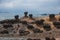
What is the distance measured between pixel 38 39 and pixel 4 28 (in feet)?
42.1

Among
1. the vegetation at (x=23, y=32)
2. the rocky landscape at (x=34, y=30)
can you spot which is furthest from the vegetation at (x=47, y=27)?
the vegetation at (x=23, y=32)

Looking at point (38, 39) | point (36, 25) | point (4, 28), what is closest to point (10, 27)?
point (4, 28)

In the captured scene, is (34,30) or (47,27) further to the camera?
(47,27)

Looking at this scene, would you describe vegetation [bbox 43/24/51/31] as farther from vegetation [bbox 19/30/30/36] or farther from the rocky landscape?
vegetation [bbox 19/30/30/36]

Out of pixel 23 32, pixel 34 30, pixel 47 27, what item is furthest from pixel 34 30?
pixel 47 27

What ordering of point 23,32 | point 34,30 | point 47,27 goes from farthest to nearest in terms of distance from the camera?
point 47,27, point 34,30, point 23,32

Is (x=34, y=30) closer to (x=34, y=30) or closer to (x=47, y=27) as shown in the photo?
(x=34, y=30)

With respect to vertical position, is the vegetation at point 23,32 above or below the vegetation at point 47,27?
below

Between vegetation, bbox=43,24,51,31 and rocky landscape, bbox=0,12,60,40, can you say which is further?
vegetation, bbox=43,24,51,31

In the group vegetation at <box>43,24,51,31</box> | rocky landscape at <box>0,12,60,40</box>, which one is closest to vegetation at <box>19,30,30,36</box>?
rocky landscape at <box>0,12,60,40</box>

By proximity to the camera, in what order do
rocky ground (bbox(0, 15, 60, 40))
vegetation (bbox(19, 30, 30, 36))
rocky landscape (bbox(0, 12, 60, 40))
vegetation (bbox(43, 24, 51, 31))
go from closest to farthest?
rocky landscape (bbox(0, 12, 60, 40)) → rocky ground (bbox(0, 15, 60, 40)) → vegetation (bbox(19, 30, 30, 36)) → vegetation (bbox(43, 24, 51, 31))

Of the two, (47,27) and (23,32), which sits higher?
(47,27)

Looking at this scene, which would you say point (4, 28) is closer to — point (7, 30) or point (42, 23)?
point (7, 30)

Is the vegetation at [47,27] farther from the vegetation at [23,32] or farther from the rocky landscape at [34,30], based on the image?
the vegetation at [23,32]
